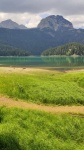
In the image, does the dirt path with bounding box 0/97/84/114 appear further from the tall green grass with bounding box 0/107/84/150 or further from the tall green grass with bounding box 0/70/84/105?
the tall green grass with bounding box 0/107/84/150

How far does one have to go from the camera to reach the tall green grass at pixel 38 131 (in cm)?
1766

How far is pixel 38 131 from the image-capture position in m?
19.4

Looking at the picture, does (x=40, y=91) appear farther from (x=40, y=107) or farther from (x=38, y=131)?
(x=38, y=131)

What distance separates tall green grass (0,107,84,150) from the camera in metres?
17.7

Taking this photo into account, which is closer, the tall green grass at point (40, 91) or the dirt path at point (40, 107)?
the dirt path at point (40, 107)

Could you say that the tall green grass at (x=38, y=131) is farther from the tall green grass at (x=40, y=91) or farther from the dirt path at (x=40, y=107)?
the tall green grass at (x=40, y=91)

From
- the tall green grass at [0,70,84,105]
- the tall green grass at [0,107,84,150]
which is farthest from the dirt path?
the tall green grass at [0,107,84,150]

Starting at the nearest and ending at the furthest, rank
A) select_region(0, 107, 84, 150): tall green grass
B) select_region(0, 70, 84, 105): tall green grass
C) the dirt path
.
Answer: select_region(0, 107, 84, 150): tall green grass < the dirt path < select_region(0, 70, 84, 105): tall green grass

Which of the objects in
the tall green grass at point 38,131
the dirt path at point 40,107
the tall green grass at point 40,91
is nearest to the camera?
the tall green grass at point 38,131

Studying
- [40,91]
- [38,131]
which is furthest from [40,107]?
[38,131]

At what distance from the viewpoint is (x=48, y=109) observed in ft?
82.2

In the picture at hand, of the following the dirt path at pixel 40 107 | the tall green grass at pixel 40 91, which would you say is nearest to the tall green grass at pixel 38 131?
the dirt path at pixel 40 107

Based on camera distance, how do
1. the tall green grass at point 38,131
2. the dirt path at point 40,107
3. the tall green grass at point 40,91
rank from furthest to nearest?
the tall green grass at point 40,91
the dirt path at point 40,107
the tall green grass at point 38,131

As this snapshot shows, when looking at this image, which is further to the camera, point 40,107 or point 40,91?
point 40,91
